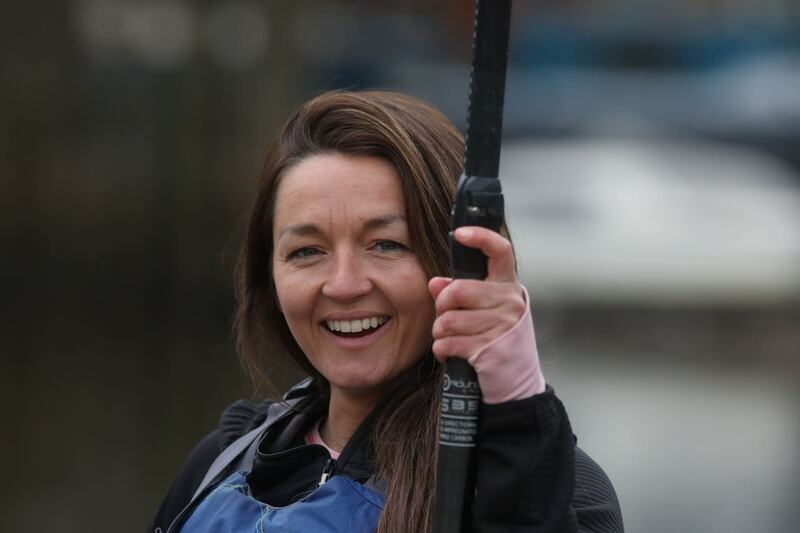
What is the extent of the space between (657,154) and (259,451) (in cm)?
1469

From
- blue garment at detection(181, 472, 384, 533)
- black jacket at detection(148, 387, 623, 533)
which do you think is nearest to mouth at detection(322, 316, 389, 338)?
blue garment at detection(181, 472, 384, 533)

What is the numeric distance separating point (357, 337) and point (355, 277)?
4.4 inches

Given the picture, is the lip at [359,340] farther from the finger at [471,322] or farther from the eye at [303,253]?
the finger at [471,322]

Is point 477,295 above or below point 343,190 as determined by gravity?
below

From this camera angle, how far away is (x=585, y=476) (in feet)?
7.29

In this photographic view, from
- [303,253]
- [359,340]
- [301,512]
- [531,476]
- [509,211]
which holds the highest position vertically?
[509,211]

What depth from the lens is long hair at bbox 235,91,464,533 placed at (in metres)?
2.21

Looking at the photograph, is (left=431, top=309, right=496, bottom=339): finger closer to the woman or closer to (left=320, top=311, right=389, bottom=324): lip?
the woman

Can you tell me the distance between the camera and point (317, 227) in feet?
7.77

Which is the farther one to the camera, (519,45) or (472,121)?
(519,45)

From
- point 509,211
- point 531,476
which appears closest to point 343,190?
point 531,476

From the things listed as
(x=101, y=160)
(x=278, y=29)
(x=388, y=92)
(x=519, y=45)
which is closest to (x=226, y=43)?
(x=278, y=29)

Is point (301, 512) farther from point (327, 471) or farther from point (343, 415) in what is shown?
point (343, 415)

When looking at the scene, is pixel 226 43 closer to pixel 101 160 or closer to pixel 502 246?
pixel 101 160
